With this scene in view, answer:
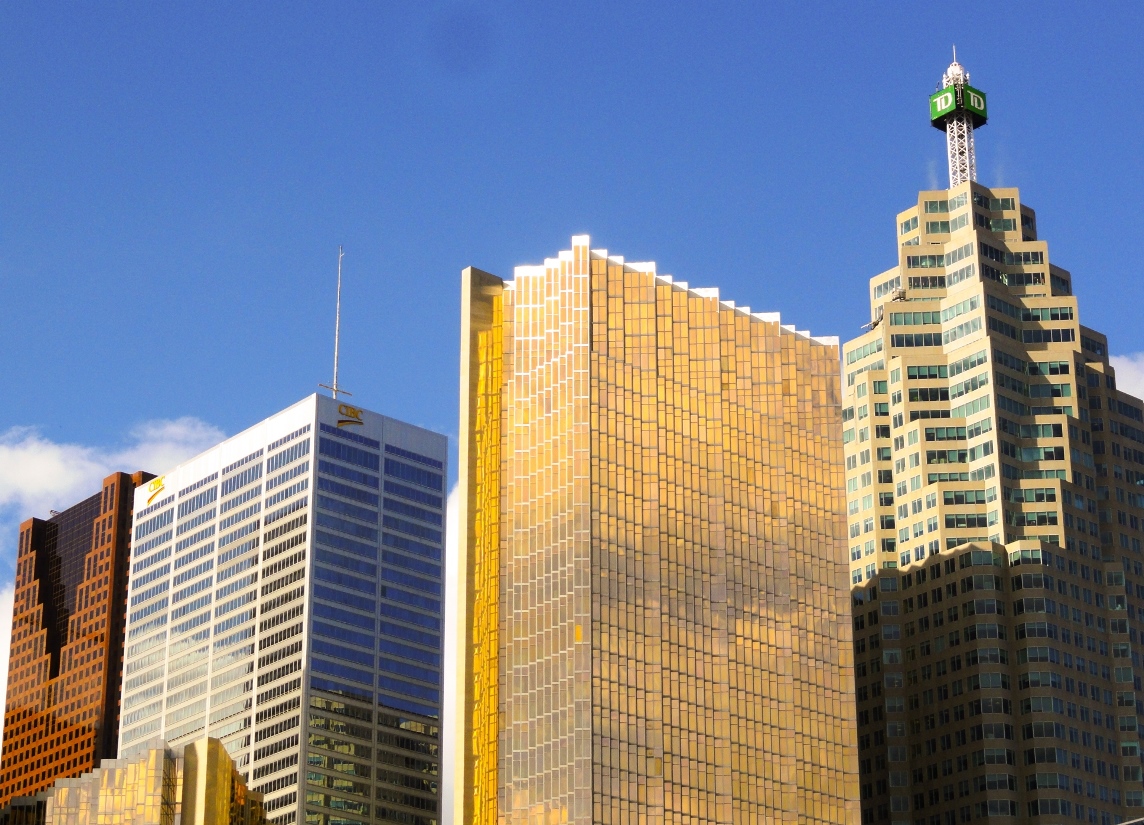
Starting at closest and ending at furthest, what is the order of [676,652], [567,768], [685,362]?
1. [567,768]
2. [676,652]
3. [685,362]

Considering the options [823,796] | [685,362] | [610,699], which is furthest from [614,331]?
[823,796]

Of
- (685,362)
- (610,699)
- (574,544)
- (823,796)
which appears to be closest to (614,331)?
(685,362)

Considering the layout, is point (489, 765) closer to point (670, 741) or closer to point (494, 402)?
point (670, 741)

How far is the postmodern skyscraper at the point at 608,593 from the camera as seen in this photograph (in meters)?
179

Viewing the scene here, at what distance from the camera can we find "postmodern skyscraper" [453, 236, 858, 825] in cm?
17900

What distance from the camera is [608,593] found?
184 metres

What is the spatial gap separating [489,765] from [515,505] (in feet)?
79.5

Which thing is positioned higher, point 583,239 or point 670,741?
point 583,239

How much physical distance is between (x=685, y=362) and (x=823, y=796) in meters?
44.1

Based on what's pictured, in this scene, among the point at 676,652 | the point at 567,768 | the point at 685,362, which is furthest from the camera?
the point at 685,362

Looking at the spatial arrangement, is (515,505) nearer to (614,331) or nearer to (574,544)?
(574,544)

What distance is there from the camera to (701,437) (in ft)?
652

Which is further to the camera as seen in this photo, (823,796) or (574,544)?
(823,796)

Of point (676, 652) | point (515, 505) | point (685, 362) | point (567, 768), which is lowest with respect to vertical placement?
point (567, 768)
